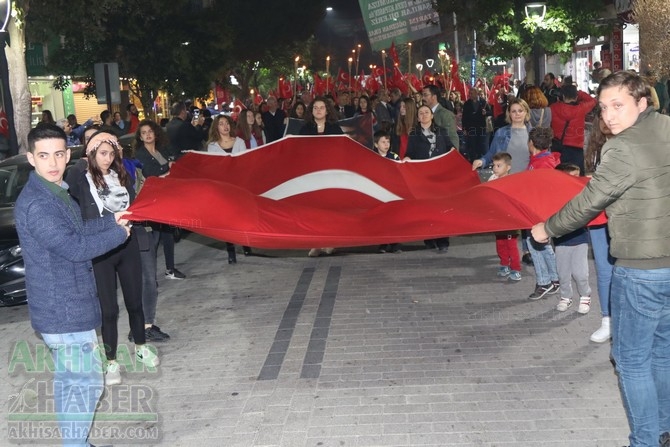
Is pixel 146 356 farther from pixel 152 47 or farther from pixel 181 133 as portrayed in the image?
pixel 152 47

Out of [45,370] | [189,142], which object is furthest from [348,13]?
[45,370]

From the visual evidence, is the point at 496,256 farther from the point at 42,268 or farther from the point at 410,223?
the point at 42,268

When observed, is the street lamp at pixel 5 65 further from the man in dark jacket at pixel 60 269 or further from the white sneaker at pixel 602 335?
the white sneaker at pixel 602 335

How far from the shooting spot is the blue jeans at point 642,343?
4344 mm

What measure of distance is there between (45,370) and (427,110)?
5.96 metres

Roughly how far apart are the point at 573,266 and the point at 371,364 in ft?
7.83

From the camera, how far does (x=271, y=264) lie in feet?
35.7

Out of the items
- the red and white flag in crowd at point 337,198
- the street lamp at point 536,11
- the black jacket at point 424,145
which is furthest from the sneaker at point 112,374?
the street lamp at point 536,11

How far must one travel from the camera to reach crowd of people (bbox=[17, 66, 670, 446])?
4.32 metres

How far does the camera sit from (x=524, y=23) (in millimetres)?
19188

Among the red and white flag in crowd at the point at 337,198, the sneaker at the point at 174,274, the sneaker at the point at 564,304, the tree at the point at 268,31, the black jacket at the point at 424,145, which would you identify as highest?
the tree at the point at 268,31

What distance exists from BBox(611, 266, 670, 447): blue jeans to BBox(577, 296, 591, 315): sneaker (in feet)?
10.4

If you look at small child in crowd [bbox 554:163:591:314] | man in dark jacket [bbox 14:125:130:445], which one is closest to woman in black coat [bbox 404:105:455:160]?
small child in crowd [bbox 554:163:591:314]

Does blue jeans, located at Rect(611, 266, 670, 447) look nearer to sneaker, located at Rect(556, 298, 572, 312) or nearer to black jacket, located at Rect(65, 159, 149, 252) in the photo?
sneaker, located at Rect(556, 298, 572, 312)
